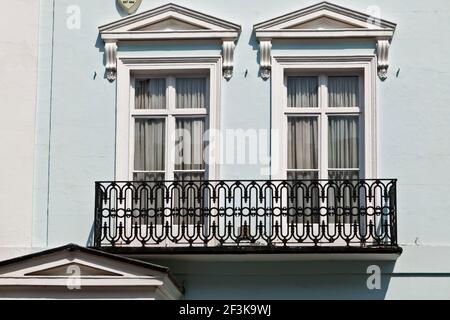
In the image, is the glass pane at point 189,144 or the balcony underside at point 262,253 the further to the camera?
the glass pane at point 189,144

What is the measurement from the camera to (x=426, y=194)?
19.0m

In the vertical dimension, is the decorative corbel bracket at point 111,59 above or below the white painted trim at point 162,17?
below

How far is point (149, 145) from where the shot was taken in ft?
64.7

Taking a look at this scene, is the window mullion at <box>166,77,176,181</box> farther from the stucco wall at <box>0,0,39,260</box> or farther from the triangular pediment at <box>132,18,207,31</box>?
the stucco wall at <box>0,0,39,260</box>

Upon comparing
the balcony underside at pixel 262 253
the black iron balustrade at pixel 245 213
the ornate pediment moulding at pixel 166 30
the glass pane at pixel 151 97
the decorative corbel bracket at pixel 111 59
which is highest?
the ornate pediment moulding at pixel 166 30

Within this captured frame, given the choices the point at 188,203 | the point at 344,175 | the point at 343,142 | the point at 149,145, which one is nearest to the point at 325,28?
the point at 343,142

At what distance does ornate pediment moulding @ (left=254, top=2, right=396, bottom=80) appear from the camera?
63.3 ft

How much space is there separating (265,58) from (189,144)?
5.65 ft

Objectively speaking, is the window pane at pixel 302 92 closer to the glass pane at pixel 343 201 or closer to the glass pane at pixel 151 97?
the glass pane at pixel 343 201

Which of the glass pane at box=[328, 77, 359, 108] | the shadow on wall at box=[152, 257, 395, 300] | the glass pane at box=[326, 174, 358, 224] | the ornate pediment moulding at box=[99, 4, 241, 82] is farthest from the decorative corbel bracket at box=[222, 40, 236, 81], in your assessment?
the shadow on wall at box=[152, 257, 395, 300]

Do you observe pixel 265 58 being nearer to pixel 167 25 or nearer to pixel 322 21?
pixel 322 21

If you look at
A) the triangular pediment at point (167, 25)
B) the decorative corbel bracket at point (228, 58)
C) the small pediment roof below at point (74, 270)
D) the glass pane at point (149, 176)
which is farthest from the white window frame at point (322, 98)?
the small pediment roof below at point (74, 270)

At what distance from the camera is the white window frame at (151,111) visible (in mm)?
19422
